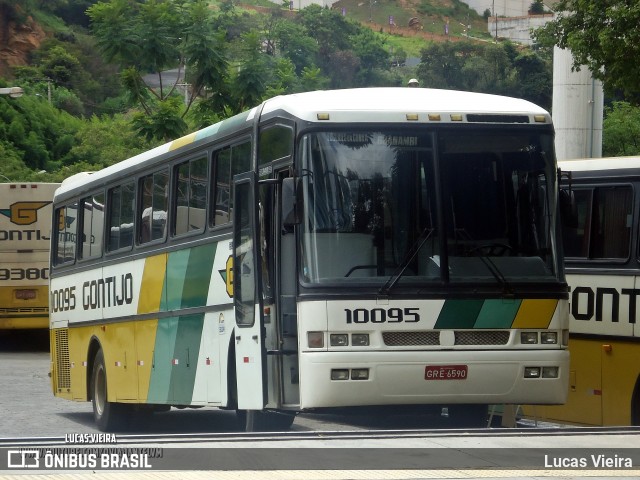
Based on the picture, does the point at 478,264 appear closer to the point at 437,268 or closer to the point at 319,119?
the point at 437,268

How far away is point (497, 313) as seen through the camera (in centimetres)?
1068

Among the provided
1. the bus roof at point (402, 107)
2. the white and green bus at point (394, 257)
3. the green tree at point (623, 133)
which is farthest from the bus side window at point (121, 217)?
the green tree at point (623, 133)

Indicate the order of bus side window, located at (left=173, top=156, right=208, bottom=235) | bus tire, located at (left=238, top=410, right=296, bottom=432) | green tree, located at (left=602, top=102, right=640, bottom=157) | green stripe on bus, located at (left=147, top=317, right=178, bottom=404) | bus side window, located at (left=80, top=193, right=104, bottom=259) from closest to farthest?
bus tire, located at (left=238, top=410, right=296, bottom=432) < bus side window, located at (left=173, top=156, right=208, bottom=235) < green stripe on bus, located at (left=147, top=317, right=178, bottom=404) < bus side window, located at (left=80, top=193, right=104, bottom=259) < green tree, located at (left=602, top=102, right=640, bottom=157)

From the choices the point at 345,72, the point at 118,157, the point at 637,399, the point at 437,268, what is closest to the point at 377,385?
the point at 437,268

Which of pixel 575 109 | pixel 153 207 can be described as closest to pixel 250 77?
pixel 575 109

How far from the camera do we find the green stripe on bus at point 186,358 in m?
13.2

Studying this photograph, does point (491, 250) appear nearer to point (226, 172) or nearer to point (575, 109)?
point (226, 172)

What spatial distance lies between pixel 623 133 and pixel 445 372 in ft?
183

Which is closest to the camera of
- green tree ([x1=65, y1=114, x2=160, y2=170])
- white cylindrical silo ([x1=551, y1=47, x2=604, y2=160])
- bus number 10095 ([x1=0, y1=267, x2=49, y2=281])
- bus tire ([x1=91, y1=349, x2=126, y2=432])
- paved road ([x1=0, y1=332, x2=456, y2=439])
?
paved road ([x1=0, y1=332, x2=456, y2=439])

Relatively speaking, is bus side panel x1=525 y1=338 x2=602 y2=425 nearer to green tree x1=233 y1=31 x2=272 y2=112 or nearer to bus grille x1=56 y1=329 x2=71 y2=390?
bus grille x1=56 y1=329 x2=71 y2=390

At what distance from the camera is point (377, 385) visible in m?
10.5

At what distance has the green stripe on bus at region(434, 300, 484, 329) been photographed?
1059 cm

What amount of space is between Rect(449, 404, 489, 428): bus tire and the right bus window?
2126 millimetres

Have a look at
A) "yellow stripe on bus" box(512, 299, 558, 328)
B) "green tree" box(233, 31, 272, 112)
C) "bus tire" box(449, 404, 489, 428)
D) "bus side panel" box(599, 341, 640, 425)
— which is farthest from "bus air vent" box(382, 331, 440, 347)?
"green tree" box(233, 31, 272, 112)
